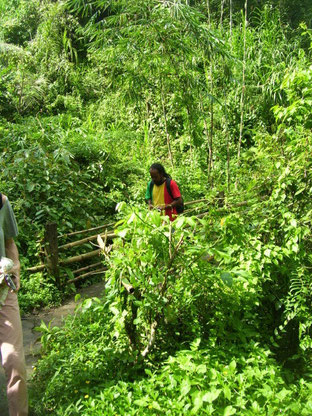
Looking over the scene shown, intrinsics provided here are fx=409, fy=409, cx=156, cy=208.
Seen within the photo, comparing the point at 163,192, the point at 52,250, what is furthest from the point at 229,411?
the point at 52,250

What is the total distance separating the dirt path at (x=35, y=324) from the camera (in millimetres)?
2996

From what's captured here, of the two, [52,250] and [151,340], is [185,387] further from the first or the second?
[52,250]

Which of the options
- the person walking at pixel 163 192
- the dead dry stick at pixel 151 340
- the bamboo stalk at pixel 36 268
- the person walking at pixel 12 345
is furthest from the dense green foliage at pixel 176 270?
the person walking at pixel 163 192

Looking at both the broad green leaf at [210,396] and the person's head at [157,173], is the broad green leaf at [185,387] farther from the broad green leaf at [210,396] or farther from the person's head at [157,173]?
the person's head at [157,173]

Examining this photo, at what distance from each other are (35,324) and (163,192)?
73.9 inches

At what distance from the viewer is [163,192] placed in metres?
4.35

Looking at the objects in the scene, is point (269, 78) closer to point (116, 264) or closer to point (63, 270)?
A: point (63, 270)

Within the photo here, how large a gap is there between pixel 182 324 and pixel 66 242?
298 centimetres

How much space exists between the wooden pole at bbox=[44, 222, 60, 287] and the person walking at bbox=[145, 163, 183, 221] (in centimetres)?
121

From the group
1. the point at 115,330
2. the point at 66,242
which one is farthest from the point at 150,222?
the point at 66,242

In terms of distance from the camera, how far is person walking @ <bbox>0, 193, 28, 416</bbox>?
7.24 ft

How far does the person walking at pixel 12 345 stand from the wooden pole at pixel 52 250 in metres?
2.28

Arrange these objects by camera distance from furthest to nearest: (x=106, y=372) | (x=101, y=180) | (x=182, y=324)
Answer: (x=101, y=180) < (x=182, y=324) < (x=106, y=372)

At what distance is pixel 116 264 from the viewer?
247cm
